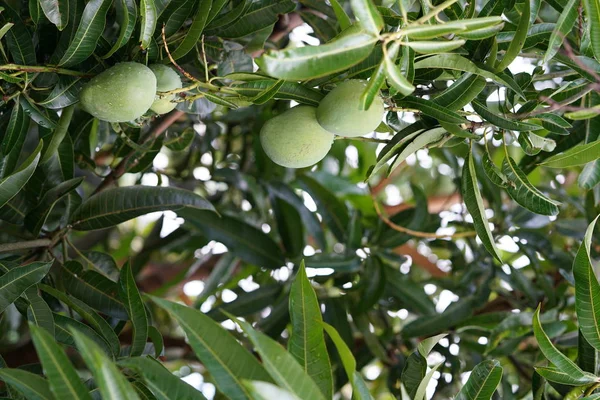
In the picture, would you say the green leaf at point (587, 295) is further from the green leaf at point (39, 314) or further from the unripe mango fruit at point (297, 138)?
the green leaf at point (39, 314)

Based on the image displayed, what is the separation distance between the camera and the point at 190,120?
54.6 inches

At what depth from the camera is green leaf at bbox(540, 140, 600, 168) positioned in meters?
0.82

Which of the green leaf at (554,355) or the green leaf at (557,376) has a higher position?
the green leaf at (554,355)

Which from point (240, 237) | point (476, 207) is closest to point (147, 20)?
point (476, 207)

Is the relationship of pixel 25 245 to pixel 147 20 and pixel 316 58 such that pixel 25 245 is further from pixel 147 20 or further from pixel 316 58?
pixel 316 58

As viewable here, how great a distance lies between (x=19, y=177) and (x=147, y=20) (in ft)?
0.83

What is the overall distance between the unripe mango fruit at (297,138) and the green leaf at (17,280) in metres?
0.30

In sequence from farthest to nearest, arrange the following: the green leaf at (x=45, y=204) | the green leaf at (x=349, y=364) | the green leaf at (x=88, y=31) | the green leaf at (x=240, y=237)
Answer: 1. the green leaf at (x=240, y=237)
2. the green leaf at (x=45, y=204)
3. the green leaf at (x=88, y=31)
4. the green leaf at (x=349, y=364)

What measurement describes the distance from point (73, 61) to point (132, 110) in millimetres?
101

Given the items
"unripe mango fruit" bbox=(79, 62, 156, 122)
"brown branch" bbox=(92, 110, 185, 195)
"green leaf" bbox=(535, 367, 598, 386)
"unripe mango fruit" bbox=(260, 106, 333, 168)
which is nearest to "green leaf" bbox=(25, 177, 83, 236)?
"brown branch" bbox=(92, 110, 185, 195)

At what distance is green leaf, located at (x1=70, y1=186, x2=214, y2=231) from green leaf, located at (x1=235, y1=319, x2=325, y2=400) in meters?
0.41

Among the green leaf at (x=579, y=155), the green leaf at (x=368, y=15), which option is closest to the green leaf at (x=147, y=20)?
the green leaf at (x=368, y=15)

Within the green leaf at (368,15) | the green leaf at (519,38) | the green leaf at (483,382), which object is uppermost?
the green leaf at (368,15)

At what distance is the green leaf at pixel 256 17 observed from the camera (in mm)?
909
